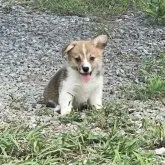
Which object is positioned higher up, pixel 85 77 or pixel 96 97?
pixel 85 77

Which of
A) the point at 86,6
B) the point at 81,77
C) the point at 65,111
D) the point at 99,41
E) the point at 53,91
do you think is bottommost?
the point at 65,111

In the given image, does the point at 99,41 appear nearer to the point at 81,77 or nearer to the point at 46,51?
the point at 81,77

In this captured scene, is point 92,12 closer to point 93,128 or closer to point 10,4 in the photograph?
point 10,4

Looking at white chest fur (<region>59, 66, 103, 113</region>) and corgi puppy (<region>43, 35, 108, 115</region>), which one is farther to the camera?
white chest fur (<region>59, 66, 103, 113</region>)

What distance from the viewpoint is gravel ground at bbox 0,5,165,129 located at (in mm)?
7816

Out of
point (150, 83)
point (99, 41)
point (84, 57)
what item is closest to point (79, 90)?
point (84, 57)

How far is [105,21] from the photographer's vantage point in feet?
42.5

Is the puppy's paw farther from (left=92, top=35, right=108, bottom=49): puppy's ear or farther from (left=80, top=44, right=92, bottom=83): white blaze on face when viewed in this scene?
(left=92, top=35, right=108, bottom=49): puppy's ear

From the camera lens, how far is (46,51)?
11.2m

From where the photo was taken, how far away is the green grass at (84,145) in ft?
18.7

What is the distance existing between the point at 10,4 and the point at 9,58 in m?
3.91

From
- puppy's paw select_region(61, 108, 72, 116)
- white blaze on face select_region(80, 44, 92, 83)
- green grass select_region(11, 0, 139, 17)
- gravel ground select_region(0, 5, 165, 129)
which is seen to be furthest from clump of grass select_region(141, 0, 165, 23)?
puppy's paw select_region(61, 108, 72, 116)

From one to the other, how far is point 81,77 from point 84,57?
0.26m

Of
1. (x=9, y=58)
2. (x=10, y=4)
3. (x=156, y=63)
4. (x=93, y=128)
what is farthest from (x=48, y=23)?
(x=93, y=128)
